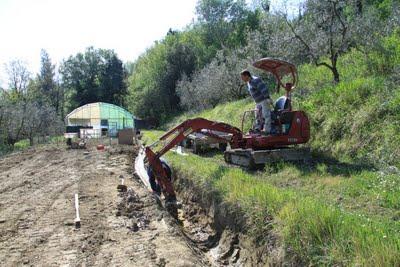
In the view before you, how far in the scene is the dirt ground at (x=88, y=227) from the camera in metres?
6.30

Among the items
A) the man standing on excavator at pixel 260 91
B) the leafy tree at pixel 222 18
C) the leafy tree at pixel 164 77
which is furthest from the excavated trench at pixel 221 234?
the leafy tree at pixel 222 18

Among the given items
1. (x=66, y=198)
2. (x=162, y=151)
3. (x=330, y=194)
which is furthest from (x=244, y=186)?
(x=66, y=198)

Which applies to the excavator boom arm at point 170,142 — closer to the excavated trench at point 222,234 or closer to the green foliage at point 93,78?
the excavated trench at point 222,234

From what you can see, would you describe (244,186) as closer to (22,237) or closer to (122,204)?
(122,204)

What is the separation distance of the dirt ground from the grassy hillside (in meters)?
1.32

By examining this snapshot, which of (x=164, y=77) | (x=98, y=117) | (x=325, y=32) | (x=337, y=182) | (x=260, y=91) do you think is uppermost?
(x=164, y=77)

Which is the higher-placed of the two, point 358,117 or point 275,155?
point 358,117

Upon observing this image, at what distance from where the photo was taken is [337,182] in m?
8.27

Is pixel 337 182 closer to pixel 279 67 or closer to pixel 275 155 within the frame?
pixel 275 155

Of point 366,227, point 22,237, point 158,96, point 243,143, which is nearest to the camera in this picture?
point 366,227

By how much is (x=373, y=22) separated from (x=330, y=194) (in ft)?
30.1

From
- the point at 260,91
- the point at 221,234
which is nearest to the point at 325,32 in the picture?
the point at 260,91

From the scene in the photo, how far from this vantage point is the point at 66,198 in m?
10.8

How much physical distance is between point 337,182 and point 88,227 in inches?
188
